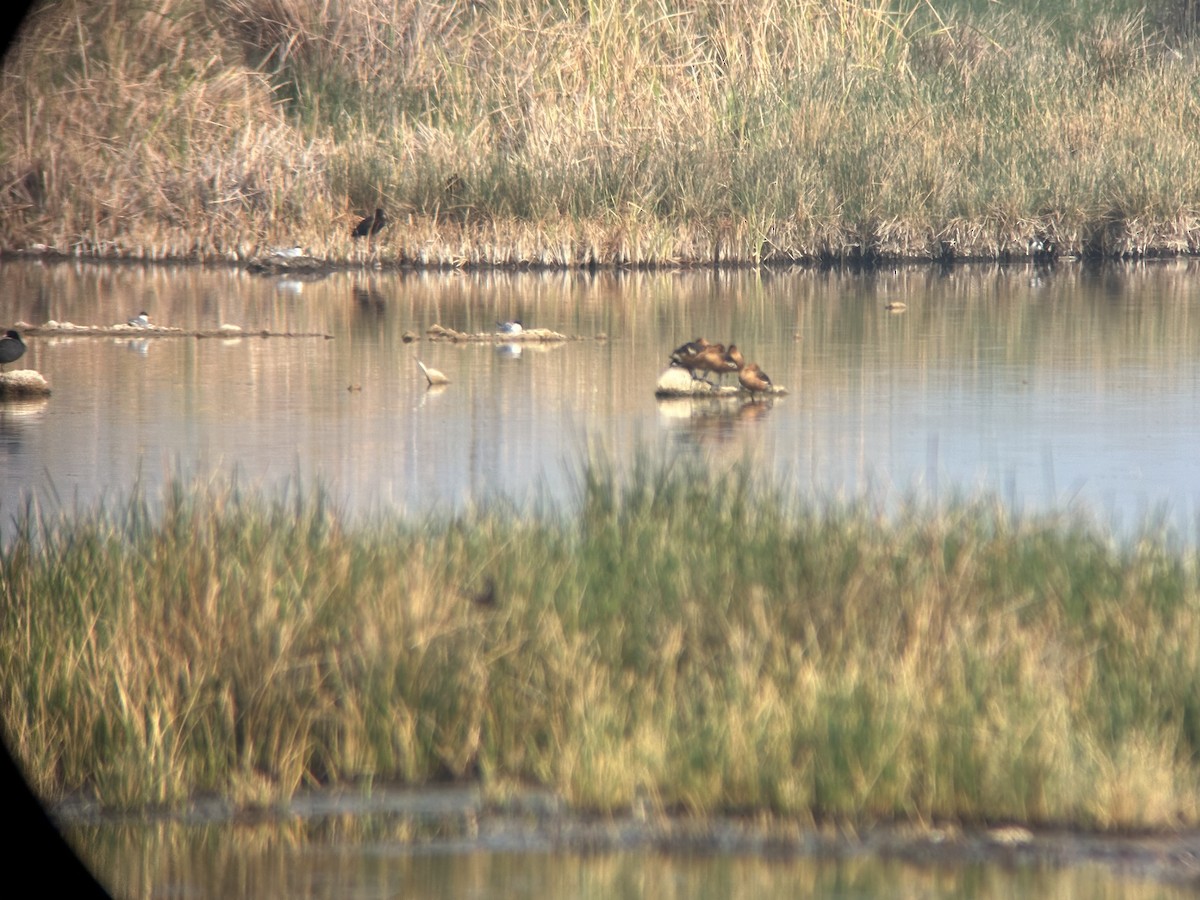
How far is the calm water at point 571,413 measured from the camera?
190 inches

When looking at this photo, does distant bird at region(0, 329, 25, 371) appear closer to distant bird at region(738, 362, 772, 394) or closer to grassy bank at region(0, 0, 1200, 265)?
distant bird at region(738, 362, 772, 394)

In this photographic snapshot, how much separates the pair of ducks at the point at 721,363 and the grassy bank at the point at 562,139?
970 centimetres

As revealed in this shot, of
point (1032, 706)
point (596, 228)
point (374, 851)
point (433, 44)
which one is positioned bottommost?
point (374, 851)

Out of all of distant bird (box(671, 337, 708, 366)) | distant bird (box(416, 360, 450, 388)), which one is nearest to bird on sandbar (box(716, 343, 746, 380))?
distant bird (box(671, 337, 708, 366))

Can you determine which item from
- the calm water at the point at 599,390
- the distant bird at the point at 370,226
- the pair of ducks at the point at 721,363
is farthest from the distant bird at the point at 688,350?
the distant bird at the point at 370,226

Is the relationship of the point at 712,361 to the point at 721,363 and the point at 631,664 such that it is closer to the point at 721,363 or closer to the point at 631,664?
the point at 721,363

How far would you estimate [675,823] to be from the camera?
197 inches

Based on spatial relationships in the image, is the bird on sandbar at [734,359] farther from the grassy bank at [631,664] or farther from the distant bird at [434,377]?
the grassy bank at [631,664]

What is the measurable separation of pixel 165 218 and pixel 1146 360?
12731 mm

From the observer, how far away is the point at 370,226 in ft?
73.3

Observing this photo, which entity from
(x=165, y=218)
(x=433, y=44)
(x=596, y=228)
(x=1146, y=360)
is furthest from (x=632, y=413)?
(x=433, y=44)

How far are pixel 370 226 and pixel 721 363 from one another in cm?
1088

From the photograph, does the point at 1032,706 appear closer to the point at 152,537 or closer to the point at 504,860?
the point at 504,860

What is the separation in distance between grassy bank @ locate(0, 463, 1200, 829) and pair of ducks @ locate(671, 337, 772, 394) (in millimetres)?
5505
